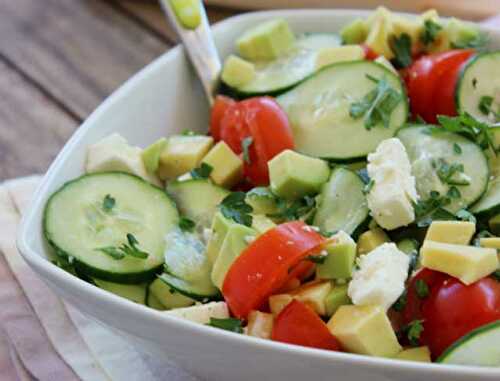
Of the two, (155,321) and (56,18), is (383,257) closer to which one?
(155,321)

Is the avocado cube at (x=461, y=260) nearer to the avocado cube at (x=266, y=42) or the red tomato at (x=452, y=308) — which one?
the red tomato at (x=452, y=308)

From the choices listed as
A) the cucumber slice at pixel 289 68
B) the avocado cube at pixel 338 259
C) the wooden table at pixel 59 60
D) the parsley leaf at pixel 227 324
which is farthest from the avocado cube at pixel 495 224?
the wooden table at pixel 59 60

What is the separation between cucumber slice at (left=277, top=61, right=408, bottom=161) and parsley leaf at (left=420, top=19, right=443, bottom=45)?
0.23 metres

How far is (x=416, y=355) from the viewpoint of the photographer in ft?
4.60

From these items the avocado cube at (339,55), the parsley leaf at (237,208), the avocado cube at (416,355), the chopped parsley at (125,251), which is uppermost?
the avocado cube at (339,55)

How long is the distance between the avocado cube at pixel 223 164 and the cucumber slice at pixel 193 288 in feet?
0.96

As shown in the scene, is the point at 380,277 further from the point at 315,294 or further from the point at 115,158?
the point at 115,158

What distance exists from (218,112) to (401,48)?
44 cm

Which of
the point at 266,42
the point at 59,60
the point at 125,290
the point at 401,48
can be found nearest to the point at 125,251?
the point at 125,290

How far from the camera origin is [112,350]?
5.74 ft

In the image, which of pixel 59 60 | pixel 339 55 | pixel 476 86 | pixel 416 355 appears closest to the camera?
pixel 416 355

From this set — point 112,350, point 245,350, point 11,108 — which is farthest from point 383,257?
point 11,108

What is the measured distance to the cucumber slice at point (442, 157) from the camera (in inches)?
63.9

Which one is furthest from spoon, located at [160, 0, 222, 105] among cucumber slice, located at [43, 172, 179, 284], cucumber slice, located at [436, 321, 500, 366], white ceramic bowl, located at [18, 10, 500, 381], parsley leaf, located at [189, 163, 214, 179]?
cucumber slice, located at [436, 321, 500, 366]
